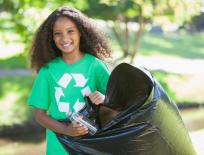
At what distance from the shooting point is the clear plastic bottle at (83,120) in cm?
250

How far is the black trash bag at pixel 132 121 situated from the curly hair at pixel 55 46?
1.10ft

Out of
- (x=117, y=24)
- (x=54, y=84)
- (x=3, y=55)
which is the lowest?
(x=3, y=55)

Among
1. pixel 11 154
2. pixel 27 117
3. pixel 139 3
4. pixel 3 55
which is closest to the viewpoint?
pixel 11 154

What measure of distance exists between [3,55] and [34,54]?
15155 mm

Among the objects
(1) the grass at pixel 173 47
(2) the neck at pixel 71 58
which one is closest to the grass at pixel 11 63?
(1) the grass at pixel 173 47

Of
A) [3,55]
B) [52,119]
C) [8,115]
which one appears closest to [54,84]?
[52,119]

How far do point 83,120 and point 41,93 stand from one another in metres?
0.35

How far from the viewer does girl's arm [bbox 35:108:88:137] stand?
2516 millimetres

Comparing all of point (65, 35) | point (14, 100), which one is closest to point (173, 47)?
point (14, 100)

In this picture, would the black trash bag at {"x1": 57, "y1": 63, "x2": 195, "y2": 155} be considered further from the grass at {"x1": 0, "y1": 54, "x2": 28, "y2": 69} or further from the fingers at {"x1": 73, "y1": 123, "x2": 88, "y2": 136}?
the grass at {"x1": 0, "y1": 54, "x2": 28, "y2": 69}

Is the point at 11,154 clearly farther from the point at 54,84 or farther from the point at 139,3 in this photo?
the point at 54,84

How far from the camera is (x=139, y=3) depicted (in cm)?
1108

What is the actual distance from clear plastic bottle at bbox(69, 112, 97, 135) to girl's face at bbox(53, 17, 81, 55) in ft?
1.36

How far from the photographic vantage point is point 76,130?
2523 millimetres
